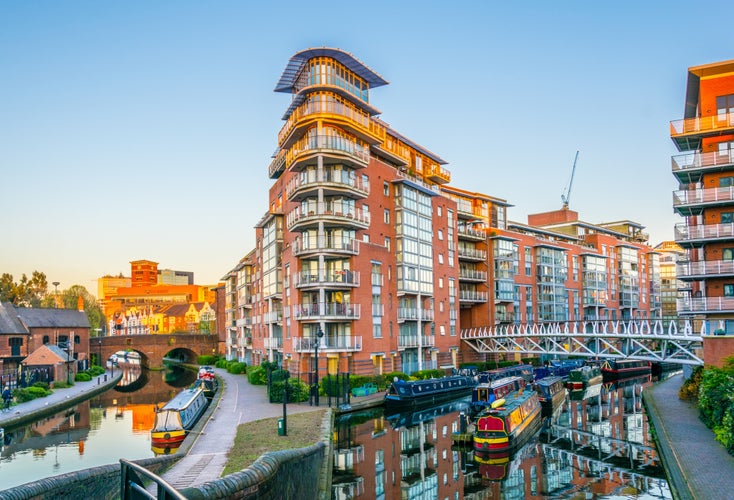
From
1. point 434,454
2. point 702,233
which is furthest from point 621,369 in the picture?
point 434,454

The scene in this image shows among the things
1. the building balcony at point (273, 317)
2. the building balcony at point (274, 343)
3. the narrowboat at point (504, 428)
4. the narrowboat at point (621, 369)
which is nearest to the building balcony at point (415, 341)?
the building balcony at point (274, 343)

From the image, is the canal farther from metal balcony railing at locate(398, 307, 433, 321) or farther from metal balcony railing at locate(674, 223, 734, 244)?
metal balcony railing at locate(674, 223, 734, 244)

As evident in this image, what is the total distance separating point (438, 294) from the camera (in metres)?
54.7

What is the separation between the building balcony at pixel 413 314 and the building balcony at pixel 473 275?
32.3 ft

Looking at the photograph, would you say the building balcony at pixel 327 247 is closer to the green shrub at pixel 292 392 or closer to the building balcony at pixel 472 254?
the green shrub at pixel 292 392

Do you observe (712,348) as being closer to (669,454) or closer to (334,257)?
(669,454)

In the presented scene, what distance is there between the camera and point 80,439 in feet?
104

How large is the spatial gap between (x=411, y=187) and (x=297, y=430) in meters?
28.6

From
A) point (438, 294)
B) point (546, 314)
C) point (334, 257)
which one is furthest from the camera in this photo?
point (546, 314)

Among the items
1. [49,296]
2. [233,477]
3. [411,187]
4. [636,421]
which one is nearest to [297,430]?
[233,477]

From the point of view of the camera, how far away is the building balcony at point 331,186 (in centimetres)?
4250

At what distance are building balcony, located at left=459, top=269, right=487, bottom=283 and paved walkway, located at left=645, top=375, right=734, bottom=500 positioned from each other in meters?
29.5

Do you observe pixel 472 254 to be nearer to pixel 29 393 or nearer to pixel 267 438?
pixel 29 393

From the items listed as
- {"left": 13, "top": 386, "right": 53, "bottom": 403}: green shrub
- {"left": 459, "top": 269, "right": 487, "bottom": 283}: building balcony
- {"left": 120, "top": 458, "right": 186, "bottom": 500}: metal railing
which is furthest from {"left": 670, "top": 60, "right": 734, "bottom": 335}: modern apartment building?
{"left": 13, "top": 386, "right": 53, "bottom": 403}: green shrub
